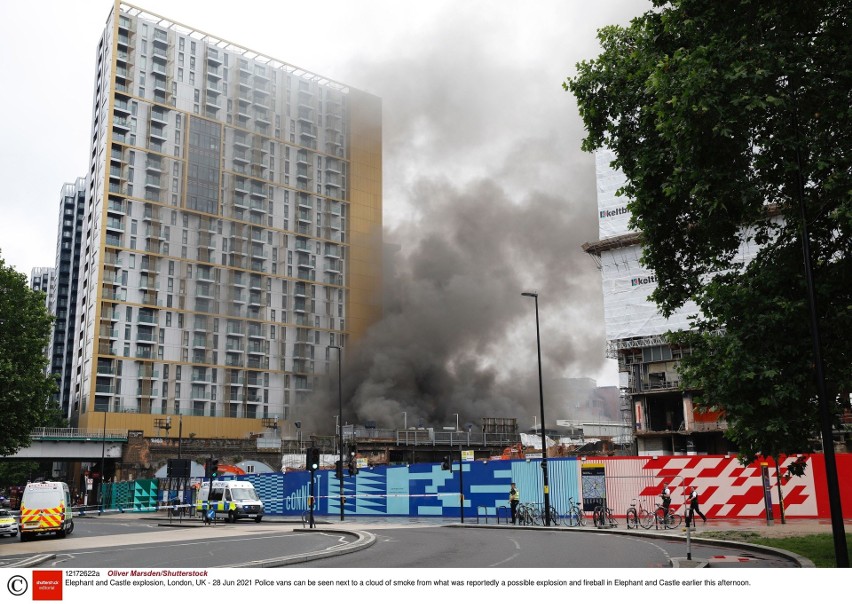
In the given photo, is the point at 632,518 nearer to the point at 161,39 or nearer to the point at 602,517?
the point at 602,517

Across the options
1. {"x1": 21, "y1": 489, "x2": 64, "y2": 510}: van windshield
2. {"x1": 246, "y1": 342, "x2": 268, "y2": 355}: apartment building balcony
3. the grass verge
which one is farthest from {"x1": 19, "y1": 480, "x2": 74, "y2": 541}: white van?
{"x1": 246, "y1": 342, "x2": 268, "y2": 355}: apartment building balcony

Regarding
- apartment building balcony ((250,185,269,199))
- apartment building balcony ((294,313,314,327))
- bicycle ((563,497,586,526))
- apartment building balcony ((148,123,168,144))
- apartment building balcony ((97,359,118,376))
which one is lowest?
bicycle ((563,497,586,526))

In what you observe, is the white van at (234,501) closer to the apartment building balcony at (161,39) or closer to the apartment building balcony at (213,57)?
the apartment building balcony at (161,39)

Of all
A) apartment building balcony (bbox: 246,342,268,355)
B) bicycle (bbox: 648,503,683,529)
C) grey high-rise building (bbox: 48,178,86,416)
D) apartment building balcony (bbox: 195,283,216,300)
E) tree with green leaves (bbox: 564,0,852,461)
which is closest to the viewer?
tree with green leaves (bbox: 564,0,852,461)

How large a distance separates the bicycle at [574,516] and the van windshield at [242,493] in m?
17.6

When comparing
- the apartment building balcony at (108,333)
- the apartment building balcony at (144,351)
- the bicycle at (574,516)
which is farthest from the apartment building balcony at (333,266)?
the bicycle at (574,516)

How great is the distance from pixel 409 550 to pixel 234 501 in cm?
2433

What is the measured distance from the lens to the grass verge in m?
15.2

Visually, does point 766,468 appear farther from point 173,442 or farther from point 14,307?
point 173,442

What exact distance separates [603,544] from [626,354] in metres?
50.8

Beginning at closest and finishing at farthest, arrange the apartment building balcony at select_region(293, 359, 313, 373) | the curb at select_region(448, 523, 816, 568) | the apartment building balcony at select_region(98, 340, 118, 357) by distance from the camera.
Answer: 1. the curb at select_region(448, 523, 816, 568)
2. the apartment building balcony at select_region(98, 340, 118, 357)
3. the apartment building balcony at select_region(293, 359, 313, 373)

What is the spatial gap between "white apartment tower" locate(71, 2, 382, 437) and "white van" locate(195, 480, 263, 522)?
52329 millimetres

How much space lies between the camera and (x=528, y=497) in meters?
35.9

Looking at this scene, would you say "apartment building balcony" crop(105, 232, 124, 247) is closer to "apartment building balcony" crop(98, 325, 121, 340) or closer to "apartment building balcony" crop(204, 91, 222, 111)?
"apartment building balcony" crop(98, 325, 121, 340)
